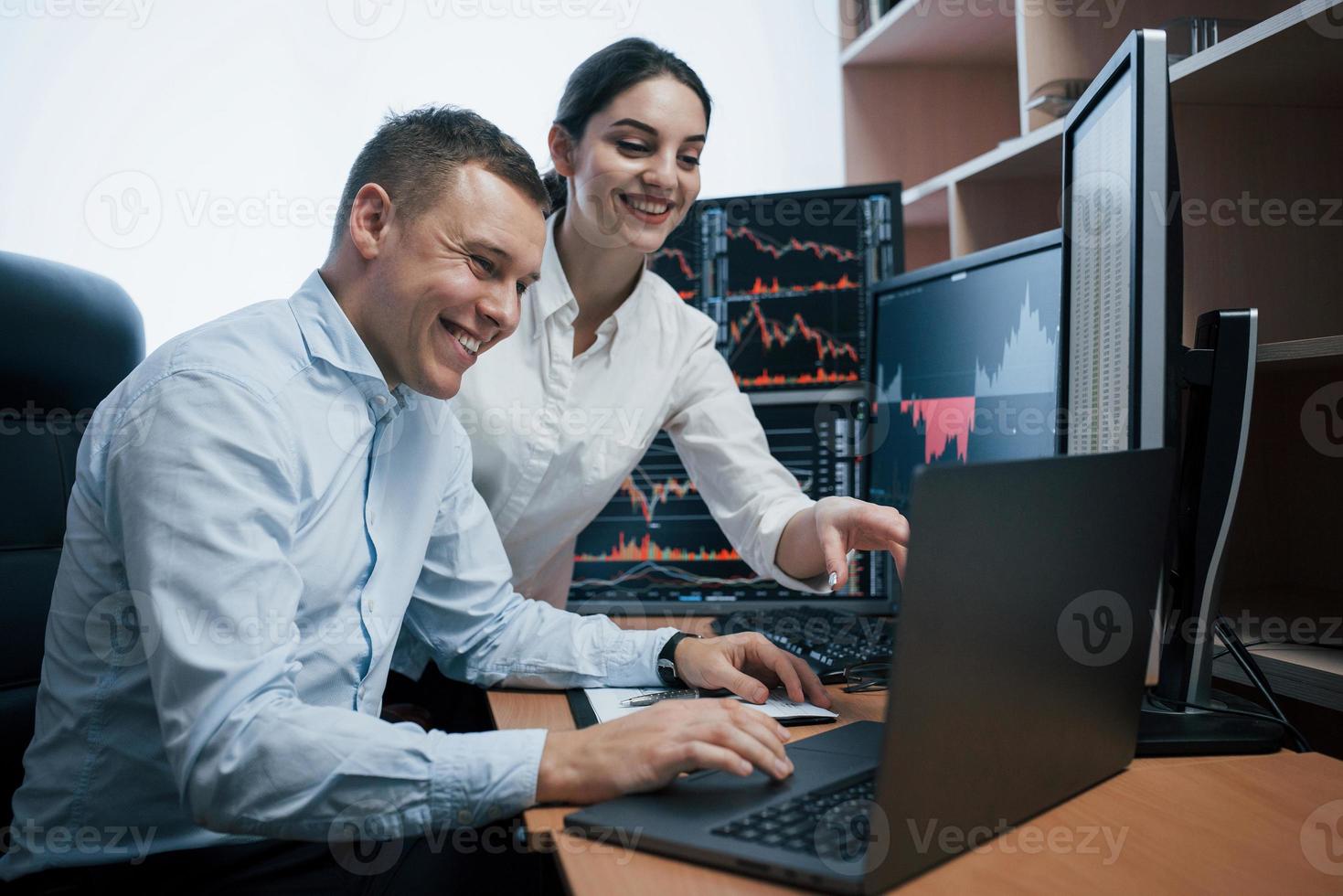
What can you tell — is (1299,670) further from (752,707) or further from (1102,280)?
(752,707)

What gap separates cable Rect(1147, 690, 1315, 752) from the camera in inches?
34.6

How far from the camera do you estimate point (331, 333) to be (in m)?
1.00

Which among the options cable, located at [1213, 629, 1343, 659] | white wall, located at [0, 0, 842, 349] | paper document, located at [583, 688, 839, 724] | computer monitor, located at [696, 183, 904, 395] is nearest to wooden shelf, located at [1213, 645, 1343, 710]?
cable, located at [1213, 629, 1343, 659]

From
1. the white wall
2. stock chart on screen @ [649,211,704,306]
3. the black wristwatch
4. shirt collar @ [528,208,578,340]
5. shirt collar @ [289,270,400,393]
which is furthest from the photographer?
the white wall

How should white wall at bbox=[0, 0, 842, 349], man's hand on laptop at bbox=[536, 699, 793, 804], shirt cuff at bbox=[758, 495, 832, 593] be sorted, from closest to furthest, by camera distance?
man's hand on laptop at bbox=[536, 699, 793, 804] → shirt cuff at bbox=[758, 495, 832, 593] → white wall at bbox=[0, 0, 842, 349]

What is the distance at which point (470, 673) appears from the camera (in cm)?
117

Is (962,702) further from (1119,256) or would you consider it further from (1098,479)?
(1119,256)

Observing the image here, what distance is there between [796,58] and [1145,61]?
174cm

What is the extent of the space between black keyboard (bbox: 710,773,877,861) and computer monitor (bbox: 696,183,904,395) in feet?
3.64

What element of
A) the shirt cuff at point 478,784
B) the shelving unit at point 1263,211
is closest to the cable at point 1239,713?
the shelving unit at point 1263,211

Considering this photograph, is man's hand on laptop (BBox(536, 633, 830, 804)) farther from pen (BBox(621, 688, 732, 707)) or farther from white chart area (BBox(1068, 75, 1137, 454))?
white chart area (BBox(1068, 75, 1137, 454))

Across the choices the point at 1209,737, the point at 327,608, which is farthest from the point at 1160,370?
the point at 327,608

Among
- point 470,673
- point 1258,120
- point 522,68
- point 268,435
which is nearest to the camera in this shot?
point 268,435

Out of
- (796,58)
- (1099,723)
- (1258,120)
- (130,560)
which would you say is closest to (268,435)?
(130,560)
